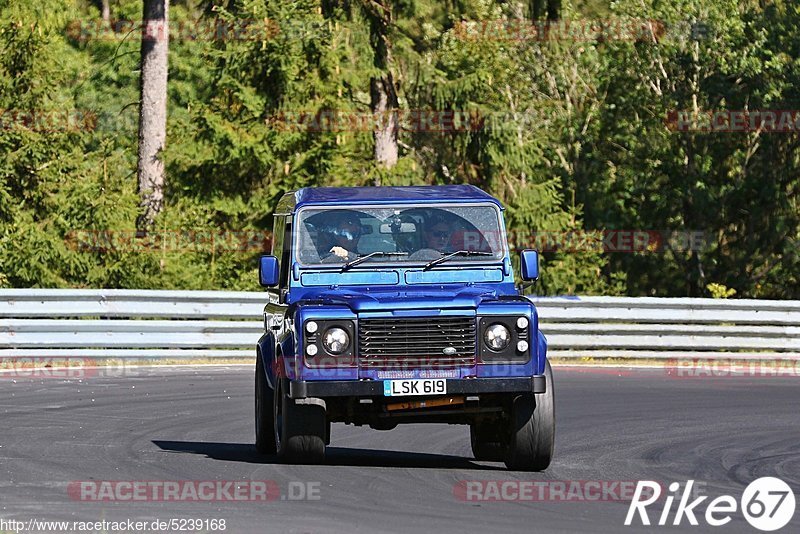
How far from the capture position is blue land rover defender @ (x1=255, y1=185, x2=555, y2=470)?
10.6 metres

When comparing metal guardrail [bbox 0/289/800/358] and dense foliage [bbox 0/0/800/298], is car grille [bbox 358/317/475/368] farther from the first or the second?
dense foliage [bbox 0/0/800/298]

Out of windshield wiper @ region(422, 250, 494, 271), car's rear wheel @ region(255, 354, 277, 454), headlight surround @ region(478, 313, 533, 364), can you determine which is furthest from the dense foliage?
headlight surround @ region(478, 313, 533, 364)

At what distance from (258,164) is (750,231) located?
1177 centimetres

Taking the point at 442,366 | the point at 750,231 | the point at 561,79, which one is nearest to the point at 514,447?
the point at 442,366

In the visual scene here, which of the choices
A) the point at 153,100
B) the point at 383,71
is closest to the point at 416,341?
the point at 153,100

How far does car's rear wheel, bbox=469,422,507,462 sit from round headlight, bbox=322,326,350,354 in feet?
5.00

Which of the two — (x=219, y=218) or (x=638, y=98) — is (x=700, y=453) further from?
(x=638, y=98)

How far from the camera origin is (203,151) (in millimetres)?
29953

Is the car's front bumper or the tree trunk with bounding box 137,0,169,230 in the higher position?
the tree trunk with bounding box 137,0,169,230

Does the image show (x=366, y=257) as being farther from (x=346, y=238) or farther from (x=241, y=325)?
(x=241, y=325)

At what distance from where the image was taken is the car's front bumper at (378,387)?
10.6 meters

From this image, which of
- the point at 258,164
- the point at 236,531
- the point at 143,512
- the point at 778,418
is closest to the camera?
the point at 236,531

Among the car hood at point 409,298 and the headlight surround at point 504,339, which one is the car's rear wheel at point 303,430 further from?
the headlight surround at point 504,339

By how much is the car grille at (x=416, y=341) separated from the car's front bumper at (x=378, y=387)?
15cm
